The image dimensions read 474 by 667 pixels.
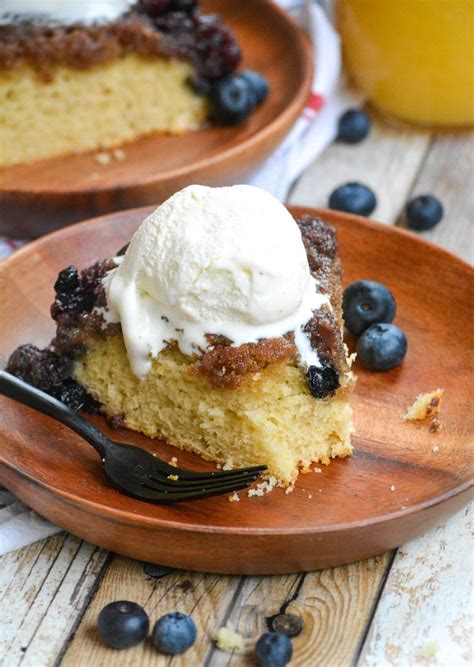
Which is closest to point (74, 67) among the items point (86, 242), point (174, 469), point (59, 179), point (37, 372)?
point (59, 179)

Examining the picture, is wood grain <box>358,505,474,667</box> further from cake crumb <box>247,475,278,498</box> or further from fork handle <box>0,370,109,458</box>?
fork handle <box>0,370,109,458</box>

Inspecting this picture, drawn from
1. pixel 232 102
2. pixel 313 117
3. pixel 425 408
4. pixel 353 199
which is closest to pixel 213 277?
pixel 425 408

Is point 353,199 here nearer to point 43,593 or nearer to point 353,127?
point 353,127

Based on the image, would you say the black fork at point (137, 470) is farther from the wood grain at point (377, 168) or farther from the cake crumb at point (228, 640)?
the wood grain at point (377, 168)

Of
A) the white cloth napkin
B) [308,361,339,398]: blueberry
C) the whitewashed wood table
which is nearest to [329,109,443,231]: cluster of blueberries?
the white cloth napkin

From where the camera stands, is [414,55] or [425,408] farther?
[414,55]

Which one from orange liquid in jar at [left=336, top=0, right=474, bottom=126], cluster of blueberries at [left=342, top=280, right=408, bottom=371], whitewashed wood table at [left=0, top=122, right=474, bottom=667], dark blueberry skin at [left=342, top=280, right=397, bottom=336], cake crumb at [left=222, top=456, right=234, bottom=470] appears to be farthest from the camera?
orange liquid in jar at [left=336, top=0, right=474, bottom=126]
